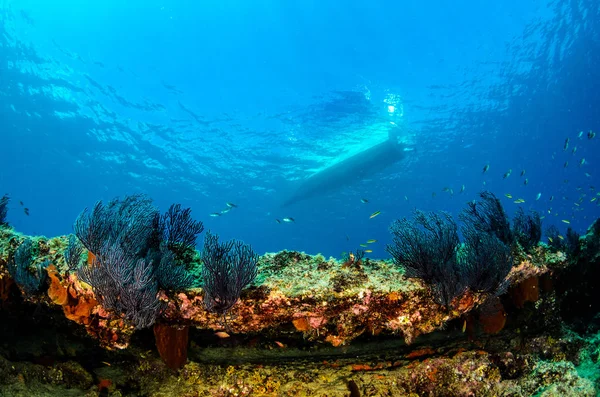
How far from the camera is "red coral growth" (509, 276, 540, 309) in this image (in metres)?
4.30

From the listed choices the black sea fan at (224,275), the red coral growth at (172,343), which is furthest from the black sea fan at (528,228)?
the red coral growth at (172,343)

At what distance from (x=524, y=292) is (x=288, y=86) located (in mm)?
28569

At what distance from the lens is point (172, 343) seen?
148 inches

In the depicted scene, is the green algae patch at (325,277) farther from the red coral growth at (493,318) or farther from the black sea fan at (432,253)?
the red coral growth at (493,318)

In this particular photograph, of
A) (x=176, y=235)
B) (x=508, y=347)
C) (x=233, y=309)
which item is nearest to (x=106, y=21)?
(x=176, y=235)

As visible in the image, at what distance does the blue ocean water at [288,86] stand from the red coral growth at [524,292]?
16.4m

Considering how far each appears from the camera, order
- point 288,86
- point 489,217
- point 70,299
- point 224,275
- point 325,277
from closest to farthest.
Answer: point 224,275 < point 70,299 < point 325,277 < point 489,217 < point 288,86

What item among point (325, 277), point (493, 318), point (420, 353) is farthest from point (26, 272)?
point (493, 318)

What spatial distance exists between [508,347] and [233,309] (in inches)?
155

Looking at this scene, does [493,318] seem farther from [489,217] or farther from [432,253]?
[489,217]

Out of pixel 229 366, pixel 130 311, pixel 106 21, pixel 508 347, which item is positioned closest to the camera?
pixel 130 311

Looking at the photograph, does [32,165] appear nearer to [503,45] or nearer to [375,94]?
[375,94]

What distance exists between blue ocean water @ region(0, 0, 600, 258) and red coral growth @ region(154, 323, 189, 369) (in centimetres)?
2029

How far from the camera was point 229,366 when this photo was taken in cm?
396
